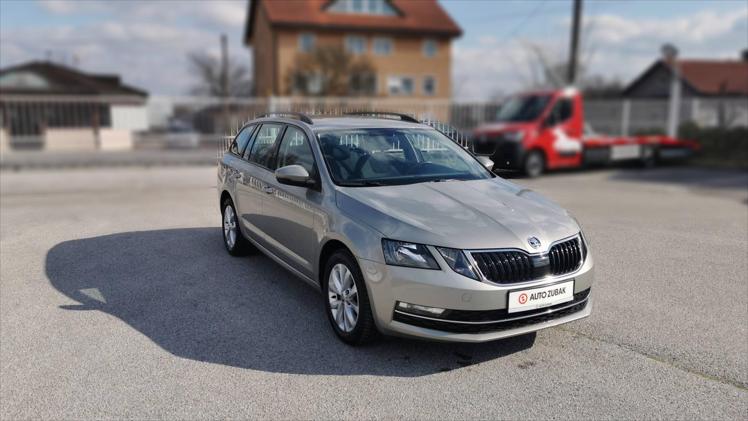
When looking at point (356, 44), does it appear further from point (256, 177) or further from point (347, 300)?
point (347, 300)

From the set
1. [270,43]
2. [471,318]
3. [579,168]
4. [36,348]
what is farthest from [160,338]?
[270,43]

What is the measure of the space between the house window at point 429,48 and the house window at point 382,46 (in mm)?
2900

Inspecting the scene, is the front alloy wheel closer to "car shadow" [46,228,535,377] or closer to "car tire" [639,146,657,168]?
"car shadow" [46,228,535,377]

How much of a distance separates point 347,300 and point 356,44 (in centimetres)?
4133

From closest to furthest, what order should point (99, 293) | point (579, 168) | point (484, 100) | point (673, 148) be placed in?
point (99, 293), point (579, 168), point (673, 148), point (484, 100)

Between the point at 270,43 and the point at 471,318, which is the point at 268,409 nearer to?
the point at 471,318

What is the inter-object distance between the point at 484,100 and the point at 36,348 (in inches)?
813

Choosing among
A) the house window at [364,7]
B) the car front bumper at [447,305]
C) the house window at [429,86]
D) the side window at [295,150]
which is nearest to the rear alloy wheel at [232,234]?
the side window at [295,150]

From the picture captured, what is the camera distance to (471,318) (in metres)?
3.73

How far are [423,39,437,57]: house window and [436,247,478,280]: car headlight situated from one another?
43559 mm

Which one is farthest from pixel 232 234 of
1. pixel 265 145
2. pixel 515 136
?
pixel 515 136

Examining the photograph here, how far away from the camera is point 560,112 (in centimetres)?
1641

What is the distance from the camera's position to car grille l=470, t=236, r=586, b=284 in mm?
3732

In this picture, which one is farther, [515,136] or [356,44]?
[356,44]
